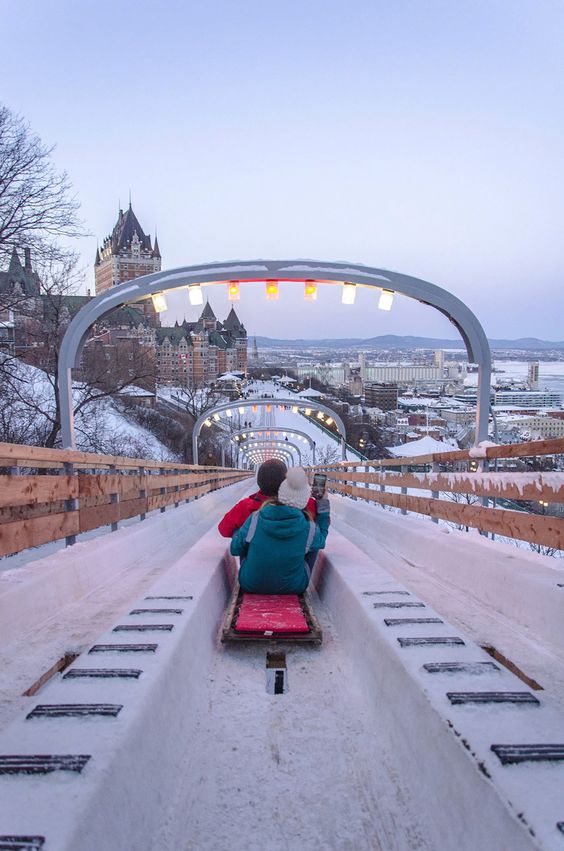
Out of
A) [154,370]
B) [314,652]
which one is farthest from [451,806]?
[154,370]

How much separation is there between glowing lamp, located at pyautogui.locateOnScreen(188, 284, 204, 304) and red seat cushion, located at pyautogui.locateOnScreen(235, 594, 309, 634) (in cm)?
539

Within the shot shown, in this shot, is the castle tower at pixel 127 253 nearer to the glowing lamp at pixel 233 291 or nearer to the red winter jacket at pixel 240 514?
the glowing lamp at pixel 233 291

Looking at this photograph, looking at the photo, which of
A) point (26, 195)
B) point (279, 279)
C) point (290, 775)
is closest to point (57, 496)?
point (290, 775)

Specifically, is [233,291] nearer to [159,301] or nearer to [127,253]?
[159,301]

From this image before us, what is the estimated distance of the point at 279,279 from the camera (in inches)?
357

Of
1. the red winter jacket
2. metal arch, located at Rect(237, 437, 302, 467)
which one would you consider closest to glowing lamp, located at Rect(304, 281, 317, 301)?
the red winter jacket

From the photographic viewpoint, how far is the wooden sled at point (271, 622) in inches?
161

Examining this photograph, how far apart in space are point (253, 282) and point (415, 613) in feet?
20.6

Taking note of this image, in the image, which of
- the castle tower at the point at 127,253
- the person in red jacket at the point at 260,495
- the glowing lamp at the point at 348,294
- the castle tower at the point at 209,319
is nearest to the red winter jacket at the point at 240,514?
the person in red jacket at the point at 260,495

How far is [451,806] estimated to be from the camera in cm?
222

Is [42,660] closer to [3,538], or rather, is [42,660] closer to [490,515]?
[3,538]

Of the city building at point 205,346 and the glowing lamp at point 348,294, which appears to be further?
the city building at point 205,346

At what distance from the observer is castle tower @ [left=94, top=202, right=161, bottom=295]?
160875 millimetres

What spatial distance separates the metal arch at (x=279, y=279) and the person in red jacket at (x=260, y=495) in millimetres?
3896
